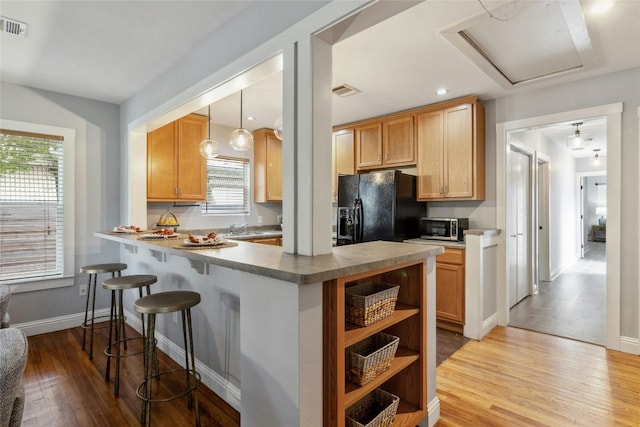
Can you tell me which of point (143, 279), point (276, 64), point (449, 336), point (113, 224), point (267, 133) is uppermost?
point (267, 133)

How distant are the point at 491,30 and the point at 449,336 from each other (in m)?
2.72

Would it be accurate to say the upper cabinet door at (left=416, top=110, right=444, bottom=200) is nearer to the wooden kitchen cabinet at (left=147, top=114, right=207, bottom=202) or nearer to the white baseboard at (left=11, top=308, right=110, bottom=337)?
the wooden kitchen cabinet at (left=147, top=114, right=207, bottom=202)

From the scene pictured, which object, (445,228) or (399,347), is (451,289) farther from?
(399,347)

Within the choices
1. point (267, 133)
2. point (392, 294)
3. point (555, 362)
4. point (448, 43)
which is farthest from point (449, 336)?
point (267, 133)

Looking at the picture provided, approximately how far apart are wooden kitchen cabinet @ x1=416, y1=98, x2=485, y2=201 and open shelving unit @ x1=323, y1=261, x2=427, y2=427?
6.89 feet

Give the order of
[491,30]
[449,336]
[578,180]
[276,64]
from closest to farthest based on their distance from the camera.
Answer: [276,64] < [491,30] < [449,336] < [578,180]

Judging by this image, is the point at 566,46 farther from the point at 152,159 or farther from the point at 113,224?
the point at 113,224

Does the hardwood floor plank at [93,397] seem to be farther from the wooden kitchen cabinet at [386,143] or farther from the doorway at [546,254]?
the doorway at [546,254]

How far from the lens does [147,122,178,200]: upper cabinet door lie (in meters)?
3.83

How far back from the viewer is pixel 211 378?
223 centimetres

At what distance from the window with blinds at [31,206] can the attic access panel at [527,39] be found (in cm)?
395

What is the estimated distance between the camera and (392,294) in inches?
68.3

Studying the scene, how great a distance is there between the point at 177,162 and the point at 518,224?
4313 millimetres

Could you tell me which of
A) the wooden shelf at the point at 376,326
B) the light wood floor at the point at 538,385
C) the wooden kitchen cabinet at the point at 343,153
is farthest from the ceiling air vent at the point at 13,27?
the light wood floor at the point at 538,385
